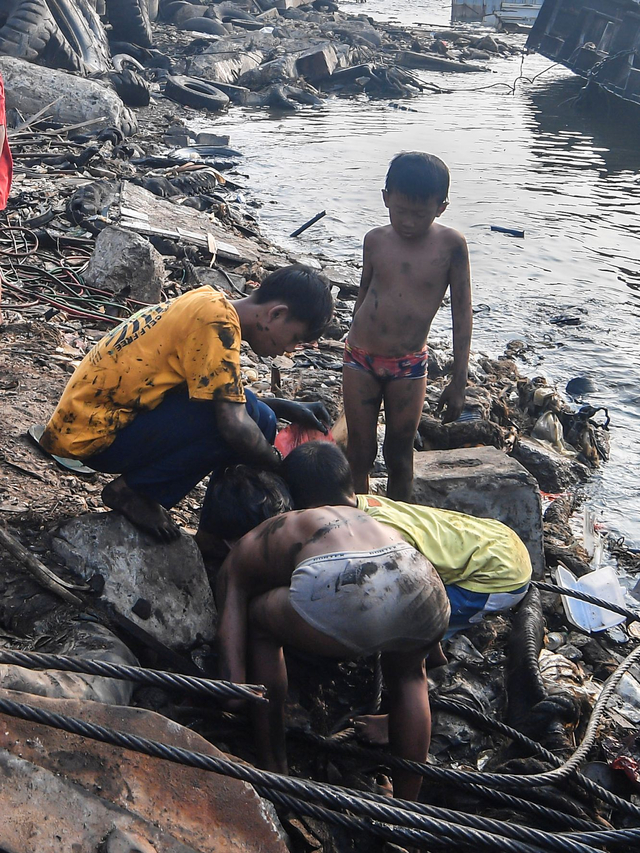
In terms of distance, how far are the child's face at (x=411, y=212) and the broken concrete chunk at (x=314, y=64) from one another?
23133mm

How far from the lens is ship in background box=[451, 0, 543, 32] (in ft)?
133

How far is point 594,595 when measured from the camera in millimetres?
4039

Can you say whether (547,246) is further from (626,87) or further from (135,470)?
(626,87)

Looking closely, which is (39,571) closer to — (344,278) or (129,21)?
(344,278)

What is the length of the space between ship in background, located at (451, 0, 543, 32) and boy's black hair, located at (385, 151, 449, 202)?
41.8 m

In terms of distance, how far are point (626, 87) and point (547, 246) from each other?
1283 centimetres

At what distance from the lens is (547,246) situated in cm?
1080

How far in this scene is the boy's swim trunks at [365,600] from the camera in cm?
246

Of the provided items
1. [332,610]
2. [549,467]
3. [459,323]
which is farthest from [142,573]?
[549,467]

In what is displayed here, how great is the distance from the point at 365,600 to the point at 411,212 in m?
2.19

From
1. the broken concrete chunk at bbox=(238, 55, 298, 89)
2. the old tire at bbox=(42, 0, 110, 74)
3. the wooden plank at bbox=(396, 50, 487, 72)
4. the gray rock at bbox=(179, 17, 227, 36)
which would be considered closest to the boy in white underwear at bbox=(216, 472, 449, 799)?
the old tire at bbox=(42, 0, 110, 74)

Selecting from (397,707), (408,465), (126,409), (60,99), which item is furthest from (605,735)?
(60,99)

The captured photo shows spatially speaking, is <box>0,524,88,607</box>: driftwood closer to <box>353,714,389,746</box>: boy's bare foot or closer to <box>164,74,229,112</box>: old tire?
<box>353,714,389,746</box>: boy's bare foot

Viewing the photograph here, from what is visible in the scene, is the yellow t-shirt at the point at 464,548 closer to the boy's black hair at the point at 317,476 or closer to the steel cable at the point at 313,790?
the boy's black hair at the point at 317,476
